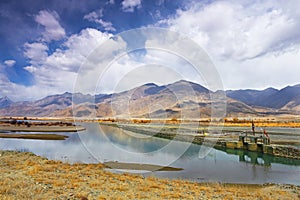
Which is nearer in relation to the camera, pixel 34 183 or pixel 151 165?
pixel 34 183

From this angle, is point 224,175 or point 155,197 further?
point 224,175

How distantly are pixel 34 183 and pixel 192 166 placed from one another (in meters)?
14.4

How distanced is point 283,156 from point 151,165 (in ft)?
52.2

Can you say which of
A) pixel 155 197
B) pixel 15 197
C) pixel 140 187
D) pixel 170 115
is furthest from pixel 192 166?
pixel 170 115

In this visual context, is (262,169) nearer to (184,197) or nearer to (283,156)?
(283,156)

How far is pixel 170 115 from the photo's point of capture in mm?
183125

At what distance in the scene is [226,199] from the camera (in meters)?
10.7

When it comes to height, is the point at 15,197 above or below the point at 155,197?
above

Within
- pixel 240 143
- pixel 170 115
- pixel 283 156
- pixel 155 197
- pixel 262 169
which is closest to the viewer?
pixel 155 197

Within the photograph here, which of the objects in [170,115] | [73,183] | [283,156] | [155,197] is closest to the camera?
[155,197]

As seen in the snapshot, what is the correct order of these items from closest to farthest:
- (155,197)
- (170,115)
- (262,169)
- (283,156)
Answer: (155,197), (262,169), (283,156), (170,115)

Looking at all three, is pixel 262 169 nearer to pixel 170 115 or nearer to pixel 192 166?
pixel 192 166

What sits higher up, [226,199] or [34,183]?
[34,183]

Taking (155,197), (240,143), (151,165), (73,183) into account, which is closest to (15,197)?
(73,183)
